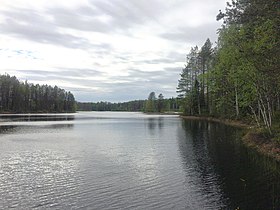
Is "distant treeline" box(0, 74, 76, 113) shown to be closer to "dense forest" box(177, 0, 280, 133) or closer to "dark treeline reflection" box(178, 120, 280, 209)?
"dense forest" box(177, 0, 280, 133)

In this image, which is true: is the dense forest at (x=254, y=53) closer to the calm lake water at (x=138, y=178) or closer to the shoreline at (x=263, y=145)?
the shoreline at (x=263, y=145)

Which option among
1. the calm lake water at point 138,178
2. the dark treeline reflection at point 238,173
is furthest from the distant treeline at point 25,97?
the dark treeline reflection at point 238,173

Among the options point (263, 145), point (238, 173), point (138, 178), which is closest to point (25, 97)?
point (263, 145)

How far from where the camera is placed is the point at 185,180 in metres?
17.4

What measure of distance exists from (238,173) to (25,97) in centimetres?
16102

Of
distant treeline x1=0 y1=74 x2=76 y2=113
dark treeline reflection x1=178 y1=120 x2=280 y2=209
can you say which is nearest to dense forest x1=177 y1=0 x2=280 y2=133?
dark treeline reflection x1=178 y1=120 x2=280 y2=209

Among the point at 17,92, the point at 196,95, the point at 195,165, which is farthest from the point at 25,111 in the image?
the point at 195,165

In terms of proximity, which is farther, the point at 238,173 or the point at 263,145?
the point at 263,145

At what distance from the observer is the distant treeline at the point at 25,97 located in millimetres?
151625

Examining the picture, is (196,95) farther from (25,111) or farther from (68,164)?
(25,111)

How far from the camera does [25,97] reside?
166 metres

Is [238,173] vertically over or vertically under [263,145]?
under

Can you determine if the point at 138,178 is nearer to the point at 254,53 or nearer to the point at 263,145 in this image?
the point at 254,53

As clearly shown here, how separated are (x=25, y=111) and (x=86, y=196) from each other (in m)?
160
